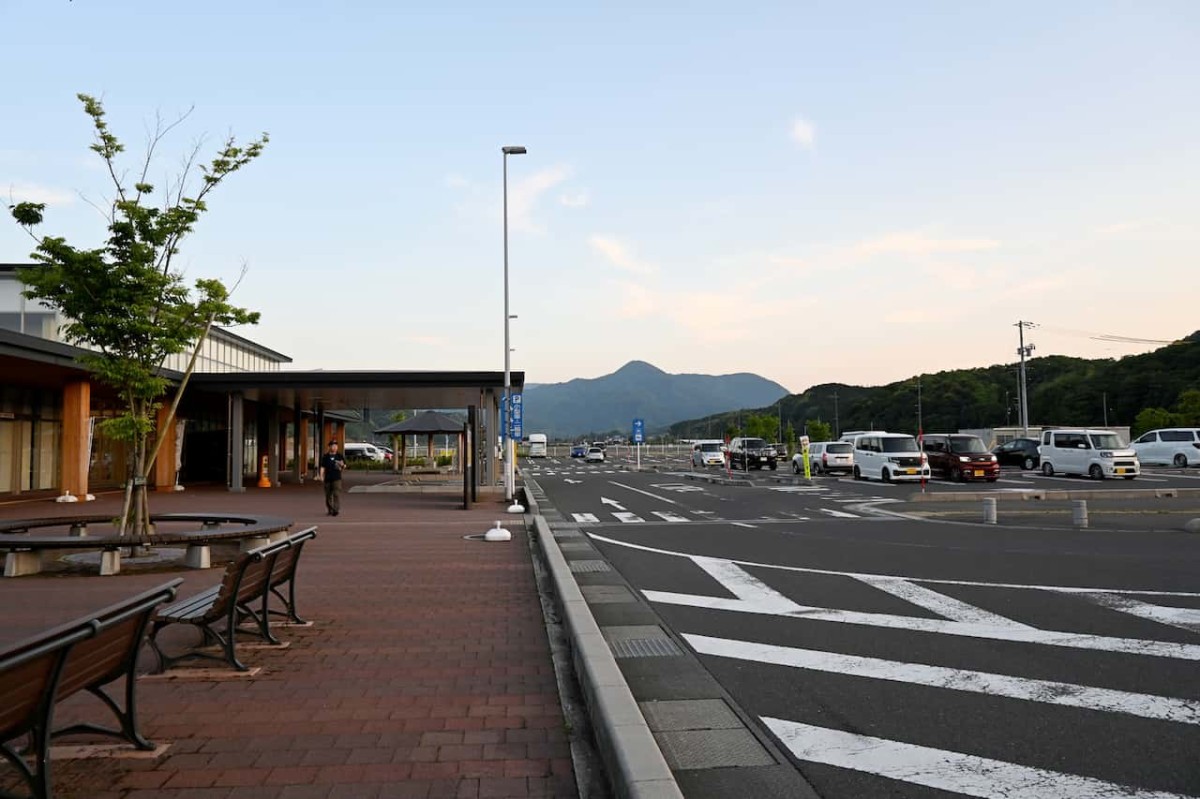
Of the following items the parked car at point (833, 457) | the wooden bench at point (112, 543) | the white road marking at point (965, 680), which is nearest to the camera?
the white road marking at point (965, 680)

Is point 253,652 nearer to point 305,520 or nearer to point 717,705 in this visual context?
point 717,705

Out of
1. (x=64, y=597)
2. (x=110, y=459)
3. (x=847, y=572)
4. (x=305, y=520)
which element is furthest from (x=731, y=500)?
(x=110, y=459)

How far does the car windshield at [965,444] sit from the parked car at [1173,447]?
40.2ft

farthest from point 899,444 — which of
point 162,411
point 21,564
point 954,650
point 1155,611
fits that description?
point 21,564

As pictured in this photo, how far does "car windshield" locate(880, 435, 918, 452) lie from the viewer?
102ft

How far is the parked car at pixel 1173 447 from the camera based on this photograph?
38.3 m

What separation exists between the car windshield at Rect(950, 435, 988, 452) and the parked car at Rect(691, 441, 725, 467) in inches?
706

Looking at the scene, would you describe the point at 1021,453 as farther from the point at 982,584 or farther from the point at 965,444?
Result: the point at 982,584

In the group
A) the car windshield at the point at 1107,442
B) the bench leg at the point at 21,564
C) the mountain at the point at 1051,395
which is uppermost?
the mountain at the point at 1051,395

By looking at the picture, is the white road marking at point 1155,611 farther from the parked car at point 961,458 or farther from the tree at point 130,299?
the parked car at point 961,458

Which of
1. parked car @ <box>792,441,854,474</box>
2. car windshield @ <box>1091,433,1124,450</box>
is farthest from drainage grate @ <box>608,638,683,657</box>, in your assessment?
parked car @ <box>792,441,854,474</box>

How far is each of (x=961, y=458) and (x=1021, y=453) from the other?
11049mm

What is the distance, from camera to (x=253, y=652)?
6387 millimetres

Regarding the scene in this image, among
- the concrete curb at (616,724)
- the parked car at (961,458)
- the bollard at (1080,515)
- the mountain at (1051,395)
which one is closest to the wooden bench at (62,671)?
the concrete curb at (616,724)
